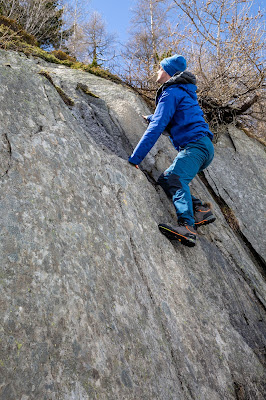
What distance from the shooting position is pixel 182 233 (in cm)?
370

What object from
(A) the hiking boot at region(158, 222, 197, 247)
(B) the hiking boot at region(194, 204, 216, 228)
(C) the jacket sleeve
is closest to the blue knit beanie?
(C) the jacket sleeve

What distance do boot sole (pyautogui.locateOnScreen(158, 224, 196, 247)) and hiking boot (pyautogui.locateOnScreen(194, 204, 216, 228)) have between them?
677 millimetres

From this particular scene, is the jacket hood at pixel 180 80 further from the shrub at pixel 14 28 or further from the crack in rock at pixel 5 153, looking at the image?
the shrub at pixel 14 28

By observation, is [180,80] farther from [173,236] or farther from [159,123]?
[173,236]

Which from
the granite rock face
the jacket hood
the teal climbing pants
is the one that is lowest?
the granite rock face

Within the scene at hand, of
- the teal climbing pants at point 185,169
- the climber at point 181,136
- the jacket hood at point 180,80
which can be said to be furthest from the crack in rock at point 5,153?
the jacket hood at point 180,80

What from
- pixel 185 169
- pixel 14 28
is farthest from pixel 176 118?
pixel 14 28

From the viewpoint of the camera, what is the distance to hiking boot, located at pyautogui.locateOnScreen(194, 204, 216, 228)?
4.34 metres

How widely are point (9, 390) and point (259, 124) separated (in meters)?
10.2

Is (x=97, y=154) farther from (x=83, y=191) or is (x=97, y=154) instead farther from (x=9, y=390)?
(x=9, y=390)

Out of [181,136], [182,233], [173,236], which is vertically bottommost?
[173,236]

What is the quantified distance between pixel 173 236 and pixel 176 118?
179 centimetres

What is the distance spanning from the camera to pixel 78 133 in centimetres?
412

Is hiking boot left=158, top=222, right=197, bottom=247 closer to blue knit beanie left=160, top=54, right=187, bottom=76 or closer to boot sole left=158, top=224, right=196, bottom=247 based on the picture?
boot sole left=158, top=224, right=196, bottom=247
